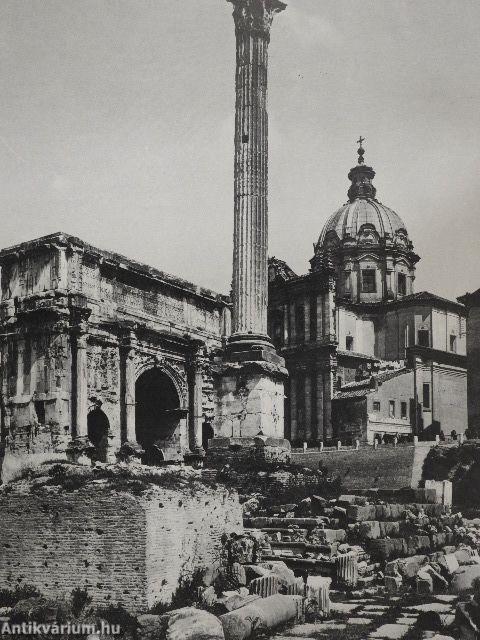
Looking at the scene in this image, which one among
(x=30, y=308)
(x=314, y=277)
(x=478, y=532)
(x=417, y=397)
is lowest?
(x=478, y=532)

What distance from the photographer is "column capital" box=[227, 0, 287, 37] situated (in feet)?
88.0

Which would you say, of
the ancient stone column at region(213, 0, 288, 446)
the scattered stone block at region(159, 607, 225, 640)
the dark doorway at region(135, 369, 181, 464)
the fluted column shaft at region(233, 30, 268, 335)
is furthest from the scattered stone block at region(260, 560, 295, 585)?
the dark doorway at region(135, 369, 181, 464)

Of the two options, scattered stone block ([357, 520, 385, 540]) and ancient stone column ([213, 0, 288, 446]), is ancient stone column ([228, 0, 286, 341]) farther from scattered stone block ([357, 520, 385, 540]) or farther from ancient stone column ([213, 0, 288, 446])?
scattered stone block ([357, 520, 385, 540])

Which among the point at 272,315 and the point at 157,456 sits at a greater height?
the point at 272,315

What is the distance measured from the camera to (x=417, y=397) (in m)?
51.6

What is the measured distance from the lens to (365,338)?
2356 inches

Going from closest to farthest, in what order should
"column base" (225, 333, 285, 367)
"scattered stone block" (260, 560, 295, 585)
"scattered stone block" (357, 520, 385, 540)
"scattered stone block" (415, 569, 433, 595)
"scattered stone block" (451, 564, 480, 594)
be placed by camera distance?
"scattered stone block" (260, 560, 295, 585)
"scattered stone block" (451, 564, 480, 594)
"scattered stone block" (415, 569, 433, 595)
"scattered stone block" (357, 520, 385, 540)
"column base" (225, 333, 285, 367)

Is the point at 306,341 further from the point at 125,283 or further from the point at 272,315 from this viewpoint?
the point at 125,283

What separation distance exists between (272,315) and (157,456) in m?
21.1

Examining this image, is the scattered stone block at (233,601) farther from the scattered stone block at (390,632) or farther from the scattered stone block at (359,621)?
the scattered stone block at (390,632)

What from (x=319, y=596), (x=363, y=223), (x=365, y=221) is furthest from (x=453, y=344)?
(x=319, y=596)

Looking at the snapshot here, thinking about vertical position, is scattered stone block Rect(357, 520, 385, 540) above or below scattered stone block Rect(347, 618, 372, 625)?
above

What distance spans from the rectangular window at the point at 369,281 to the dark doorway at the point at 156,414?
1071 inches

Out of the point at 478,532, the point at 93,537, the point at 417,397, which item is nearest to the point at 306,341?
the point at 417,397
